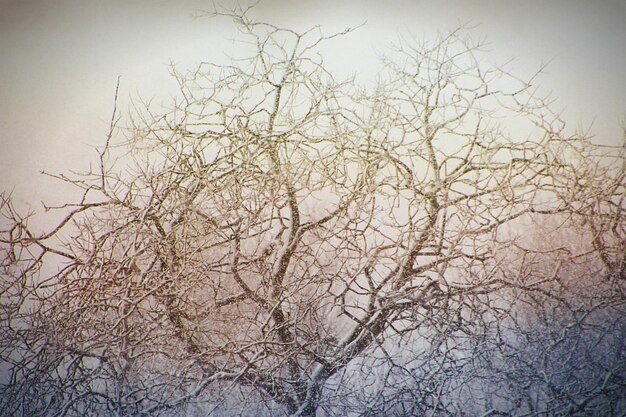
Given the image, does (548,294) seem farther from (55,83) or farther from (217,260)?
(55,83)

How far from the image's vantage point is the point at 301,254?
2.40 metres

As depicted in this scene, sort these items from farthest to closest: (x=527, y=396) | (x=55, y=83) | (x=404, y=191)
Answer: (x=55, y=83)
(x=404, y=191)
(x=527, y=396)

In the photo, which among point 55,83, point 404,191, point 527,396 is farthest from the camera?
point 55,83

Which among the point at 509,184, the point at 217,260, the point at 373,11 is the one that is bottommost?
the point at 509,184

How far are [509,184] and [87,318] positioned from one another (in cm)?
193

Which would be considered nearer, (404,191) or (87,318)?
(87,318)

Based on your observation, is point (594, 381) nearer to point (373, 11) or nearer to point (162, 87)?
point (373, 11)

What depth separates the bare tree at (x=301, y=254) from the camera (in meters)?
2.26

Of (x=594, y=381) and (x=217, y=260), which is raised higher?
(x=217, y=260)

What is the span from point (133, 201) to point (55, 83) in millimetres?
777

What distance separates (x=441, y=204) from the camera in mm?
2361

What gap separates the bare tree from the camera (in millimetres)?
2258

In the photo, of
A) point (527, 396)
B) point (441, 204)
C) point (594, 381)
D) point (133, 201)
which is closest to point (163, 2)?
point (133, 201)

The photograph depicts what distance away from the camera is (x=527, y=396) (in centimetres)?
226
